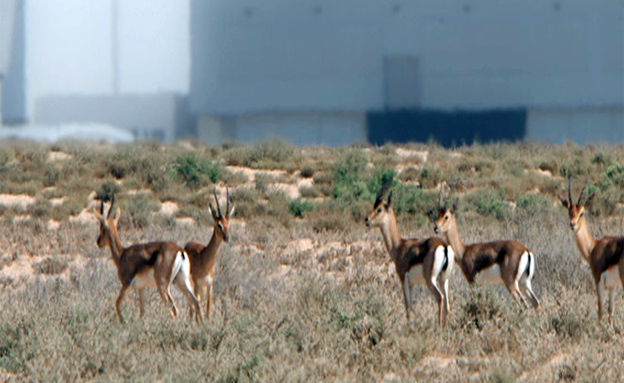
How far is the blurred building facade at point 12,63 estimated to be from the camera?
2530 cm

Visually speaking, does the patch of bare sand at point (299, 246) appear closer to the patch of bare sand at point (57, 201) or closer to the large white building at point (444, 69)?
the patch of bare sand at point (57, 201)

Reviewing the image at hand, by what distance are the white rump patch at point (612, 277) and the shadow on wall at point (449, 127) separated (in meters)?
24.9

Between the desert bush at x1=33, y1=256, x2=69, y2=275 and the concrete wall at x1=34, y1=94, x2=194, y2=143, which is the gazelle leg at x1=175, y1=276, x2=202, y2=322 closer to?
the desert bush at x1=33, y1=256, x2=69, y2=275

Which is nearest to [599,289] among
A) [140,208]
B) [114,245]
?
[114,245]

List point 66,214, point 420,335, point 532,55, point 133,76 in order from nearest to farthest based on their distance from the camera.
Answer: point 420,335 → point 66,214 → point 133,76 → point 532,55

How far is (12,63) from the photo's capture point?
26.3m

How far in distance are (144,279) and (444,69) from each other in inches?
1027

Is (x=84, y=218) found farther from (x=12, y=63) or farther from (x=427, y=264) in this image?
(x=427, y=264)

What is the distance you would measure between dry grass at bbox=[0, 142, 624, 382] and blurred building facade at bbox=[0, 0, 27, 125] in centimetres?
323

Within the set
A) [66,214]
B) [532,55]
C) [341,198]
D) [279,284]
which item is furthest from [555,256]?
[532,55]

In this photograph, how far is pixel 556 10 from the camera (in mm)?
35781

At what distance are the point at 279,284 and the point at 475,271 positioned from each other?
3165 millimetres

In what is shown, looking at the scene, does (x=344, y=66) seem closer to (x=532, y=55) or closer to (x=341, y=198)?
(x=532, y=55)

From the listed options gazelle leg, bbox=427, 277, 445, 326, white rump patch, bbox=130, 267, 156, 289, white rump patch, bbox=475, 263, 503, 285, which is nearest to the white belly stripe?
gazelle leg, bbox=427, 277, 445, 326
